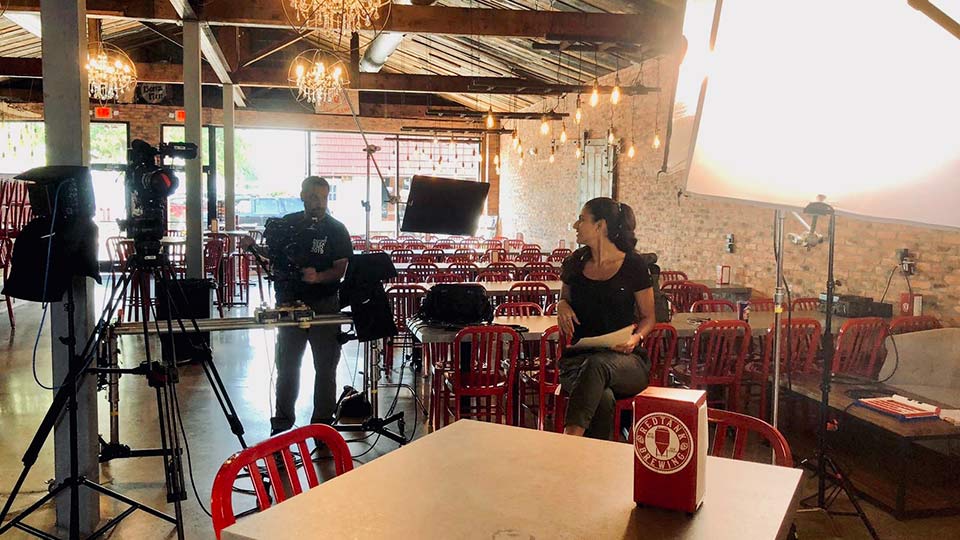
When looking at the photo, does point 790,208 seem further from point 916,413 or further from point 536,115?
point 536,115

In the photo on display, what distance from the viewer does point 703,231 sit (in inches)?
324

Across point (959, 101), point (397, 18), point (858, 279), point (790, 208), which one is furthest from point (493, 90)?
point (959, 101)

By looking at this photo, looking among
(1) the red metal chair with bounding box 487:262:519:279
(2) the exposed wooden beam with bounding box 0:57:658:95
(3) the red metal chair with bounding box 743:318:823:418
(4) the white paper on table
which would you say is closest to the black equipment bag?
(4) the white paper on table

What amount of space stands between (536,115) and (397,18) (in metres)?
2.94

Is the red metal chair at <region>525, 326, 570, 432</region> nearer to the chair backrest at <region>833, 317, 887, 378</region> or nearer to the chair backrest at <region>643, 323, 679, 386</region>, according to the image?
the chair backrest at <region>643, 323, 679, 386</region>

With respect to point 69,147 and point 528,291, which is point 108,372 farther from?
point 528,291

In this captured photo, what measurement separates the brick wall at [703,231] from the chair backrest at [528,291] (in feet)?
5.33

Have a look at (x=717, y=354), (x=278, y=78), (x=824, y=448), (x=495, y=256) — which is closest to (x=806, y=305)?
(x=717, y=354)

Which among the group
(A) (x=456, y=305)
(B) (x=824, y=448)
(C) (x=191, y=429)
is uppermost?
(A) (x=456, y=305)

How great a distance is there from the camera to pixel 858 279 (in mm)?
5777

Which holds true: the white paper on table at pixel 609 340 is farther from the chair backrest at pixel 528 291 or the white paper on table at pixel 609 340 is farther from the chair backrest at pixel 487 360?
the chair backrest at pixel 528 291

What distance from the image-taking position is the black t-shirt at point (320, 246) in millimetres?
4094

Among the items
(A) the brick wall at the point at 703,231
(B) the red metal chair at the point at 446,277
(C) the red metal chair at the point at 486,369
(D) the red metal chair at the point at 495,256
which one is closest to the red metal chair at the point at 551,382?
(C) the red metal chair at the point at 486,369

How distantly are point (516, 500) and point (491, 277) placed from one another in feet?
21.0
